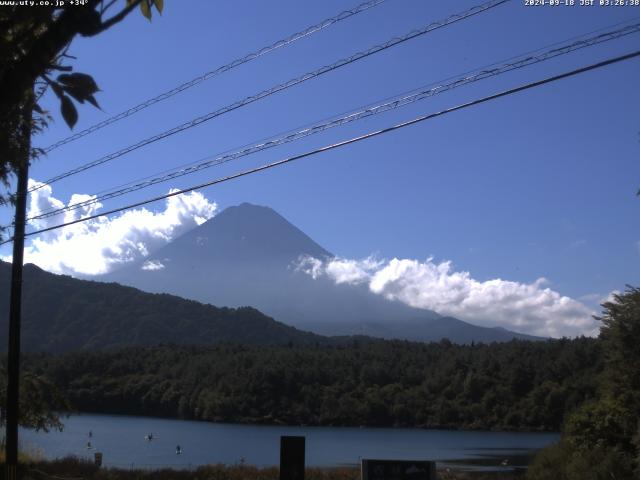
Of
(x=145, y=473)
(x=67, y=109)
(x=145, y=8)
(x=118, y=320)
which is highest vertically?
(x=118, y=320)

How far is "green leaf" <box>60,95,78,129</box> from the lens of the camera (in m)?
4.37

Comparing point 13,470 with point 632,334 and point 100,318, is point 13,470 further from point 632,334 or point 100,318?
point 100,318

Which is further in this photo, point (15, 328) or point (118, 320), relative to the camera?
point (118, 320)

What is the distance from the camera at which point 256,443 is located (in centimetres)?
6388

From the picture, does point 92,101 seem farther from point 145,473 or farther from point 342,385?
point 342,385

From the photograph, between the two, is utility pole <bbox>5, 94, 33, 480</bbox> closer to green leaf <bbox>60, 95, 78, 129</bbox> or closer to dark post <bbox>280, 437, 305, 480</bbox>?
dark post <bbox>280, 437, 305, 480</bbox>

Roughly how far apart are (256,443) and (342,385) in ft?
113

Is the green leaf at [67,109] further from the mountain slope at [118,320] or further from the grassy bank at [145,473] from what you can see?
the mountain slope at [118,320]

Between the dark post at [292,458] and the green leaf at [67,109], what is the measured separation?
24.4 ft

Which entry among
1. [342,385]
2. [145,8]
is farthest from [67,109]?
[342,385]

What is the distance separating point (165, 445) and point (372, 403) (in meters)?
37.8

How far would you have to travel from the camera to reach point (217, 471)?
81.1 ft

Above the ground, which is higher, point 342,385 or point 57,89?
point 57,89

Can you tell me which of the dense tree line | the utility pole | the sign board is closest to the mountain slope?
the dense tree line
